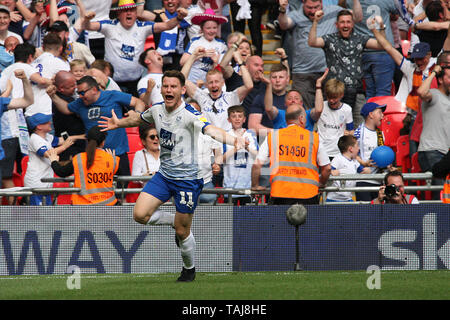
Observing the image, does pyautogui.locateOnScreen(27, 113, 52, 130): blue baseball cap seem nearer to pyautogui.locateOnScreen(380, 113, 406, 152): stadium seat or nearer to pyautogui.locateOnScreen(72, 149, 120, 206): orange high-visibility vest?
pyautogui.locateOnScreen(72, 149, 120, 206): orange high-visibility vest

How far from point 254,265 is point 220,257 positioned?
48 centimetres

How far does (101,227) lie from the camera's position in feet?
37.5

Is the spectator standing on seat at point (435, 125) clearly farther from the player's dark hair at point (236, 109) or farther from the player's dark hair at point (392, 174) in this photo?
the player's dark hair at point (236, 109)

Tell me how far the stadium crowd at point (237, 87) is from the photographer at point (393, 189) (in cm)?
6

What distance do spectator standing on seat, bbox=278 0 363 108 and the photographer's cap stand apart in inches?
92.8

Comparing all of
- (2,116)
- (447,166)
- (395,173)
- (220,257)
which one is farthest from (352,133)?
(2,116)

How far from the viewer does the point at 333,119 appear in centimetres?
1380

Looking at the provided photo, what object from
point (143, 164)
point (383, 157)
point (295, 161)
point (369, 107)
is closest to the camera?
point (295, 161)

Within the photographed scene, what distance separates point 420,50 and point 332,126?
1853 millimetres

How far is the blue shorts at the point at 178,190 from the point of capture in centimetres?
959

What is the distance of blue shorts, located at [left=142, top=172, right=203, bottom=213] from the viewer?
9594 millimetres

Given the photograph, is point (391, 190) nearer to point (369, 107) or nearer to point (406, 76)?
point (369, 107)

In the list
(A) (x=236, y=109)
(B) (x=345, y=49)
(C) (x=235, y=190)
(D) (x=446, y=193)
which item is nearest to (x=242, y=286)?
(C) (x=235, y=190)

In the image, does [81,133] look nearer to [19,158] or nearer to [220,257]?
[19,158]
